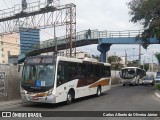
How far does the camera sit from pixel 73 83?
65.7 ft

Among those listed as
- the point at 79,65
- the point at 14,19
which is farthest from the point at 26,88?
the point at 14,19

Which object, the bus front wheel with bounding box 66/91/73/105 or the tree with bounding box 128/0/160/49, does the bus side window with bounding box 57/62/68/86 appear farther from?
the tree with bounding box 128/0/160/49

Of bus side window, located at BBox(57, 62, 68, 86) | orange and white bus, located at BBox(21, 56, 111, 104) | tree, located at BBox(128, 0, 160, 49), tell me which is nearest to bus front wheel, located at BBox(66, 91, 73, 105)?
orange and white bus, located at BBox(21, 56, 111, 104)

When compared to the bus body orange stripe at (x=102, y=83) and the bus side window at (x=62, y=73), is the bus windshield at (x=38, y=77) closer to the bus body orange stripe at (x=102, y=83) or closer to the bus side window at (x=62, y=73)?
the bus side window at (x=62, y=73)

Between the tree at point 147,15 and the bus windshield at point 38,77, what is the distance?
16370 millimetres

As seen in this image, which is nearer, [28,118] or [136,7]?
[28,118]

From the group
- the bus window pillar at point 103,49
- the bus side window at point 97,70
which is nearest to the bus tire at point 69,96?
the bus side window at point 97,70

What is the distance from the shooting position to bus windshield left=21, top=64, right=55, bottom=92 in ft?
57.6

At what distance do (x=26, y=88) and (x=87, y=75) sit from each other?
608 centimetres

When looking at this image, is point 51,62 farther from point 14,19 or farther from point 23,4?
point 14,19

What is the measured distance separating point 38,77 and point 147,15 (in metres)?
19.1

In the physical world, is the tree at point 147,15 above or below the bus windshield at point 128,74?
above

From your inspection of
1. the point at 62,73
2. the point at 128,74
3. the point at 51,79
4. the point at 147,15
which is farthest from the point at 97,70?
the point at 128,74

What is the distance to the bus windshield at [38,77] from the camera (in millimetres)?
17562
